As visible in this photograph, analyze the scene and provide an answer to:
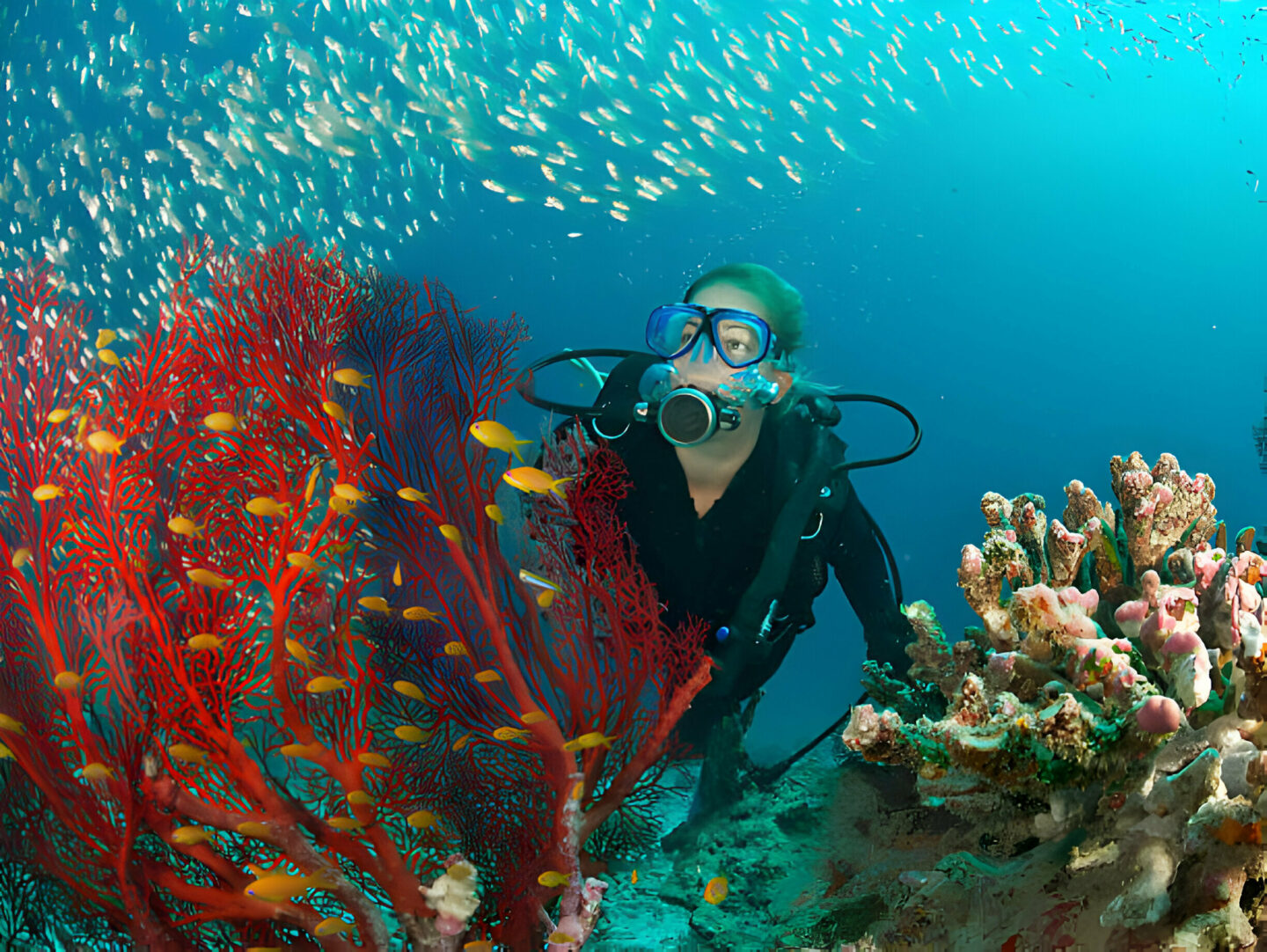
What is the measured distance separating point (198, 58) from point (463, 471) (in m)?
10.3

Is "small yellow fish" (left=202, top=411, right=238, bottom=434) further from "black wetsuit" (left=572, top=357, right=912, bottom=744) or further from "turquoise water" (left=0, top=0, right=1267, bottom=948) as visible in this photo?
"turquoise water" (left=0, top=0, right=1267, bottom=948)

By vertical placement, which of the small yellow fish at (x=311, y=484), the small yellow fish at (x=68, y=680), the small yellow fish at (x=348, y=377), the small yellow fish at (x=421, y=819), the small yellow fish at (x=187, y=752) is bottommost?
the small yellow fish at (x=421, y=819)

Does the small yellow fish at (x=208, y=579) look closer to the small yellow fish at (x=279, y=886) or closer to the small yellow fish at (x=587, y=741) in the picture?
the small yellow fish at (x=279, y=886)

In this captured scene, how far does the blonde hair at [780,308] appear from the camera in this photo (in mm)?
4418

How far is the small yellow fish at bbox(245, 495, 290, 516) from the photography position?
2279 mm

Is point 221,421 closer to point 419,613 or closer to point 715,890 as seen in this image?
point 419,613

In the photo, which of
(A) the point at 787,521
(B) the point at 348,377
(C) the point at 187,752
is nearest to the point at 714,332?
(A) the point at 787,521

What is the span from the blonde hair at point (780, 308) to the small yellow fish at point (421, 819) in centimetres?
318

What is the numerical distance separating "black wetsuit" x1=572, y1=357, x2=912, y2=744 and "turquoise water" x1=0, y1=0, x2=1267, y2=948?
807mm

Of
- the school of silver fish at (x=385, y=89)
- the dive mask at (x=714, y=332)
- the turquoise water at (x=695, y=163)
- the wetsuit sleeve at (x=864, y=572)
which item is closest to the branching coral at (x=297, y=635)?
the turquoise water at (x=695, y=163)

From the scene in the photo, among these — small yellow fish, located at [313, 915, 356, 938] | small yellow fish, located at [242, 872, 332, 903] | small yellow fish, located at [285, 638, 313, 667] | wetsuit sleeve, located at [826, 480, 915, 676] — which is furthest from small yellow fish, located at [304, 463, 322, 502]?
wetsuit sleeve, located at [826, 480, 915, 676]

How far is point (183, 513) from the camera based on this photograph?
8.71 feet

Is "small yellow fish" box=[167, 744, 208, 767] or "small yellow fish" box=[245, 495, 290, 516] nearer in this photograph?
"small yellow fish" box=[167, 744, 208, 767]

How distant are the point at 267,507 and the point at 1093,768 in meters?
2.54
